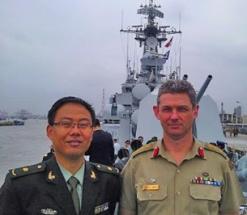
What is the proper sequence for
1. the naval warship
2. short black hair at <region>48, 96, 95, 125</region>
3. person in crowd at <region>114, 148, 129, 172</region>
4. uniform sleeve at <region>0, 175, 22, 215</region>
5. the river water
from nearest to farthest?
uniform sleeve at <region>0, 175, 22, 215</region> → short black hair at <region>48, 96, 95, 125</region> → person in crowd at <region>114, 148, 129, 172</region> → the naval warship → the river water

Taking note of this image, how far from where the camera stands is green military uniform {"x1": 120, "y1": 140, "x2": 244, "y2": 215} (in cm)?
179

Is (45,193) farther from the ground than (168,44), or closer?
closer

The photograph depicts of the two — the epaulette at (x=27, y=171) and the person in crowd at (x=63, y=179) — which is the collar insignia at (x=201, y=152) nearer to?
the person in crowd at (x=63, y=179)

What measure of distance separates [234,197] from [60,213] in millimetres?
836

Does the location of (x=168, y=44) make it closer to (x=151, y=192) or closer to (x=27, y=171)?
(x=151, y=192)

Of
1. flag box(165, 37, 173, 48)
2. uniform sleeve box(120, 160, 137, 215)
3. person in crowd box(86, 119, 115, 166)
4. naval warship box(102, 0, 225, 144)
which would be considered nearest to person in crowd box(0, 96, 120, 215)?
uniform sleeve box(120, 160, 137, 215)

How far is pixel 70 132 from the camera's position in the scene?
65.4 inches

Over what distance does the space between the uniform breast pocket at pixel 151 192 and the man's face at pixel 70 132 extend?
0.35 meters

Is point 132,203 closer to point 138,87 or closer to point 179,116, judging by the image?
point 179,116

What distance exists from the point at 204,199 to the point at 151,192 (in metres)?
0.25

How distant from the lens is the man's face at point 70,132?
166cm

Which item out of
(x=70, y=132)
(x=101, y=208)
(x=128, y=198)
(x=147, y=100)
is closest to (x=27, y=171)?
(x=70, y=132)

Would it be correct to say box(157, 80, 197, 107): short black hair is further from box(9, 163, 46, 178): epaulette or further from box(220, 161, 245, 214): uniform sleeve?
box(9, 163, 46, 178): epaulette

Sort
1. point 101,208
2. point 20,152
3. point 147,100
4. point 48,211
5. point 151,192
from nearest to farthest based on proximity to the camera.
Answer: point 48,211 → point 101,208 → point 151,192 → point 147,100 → point 20,152
